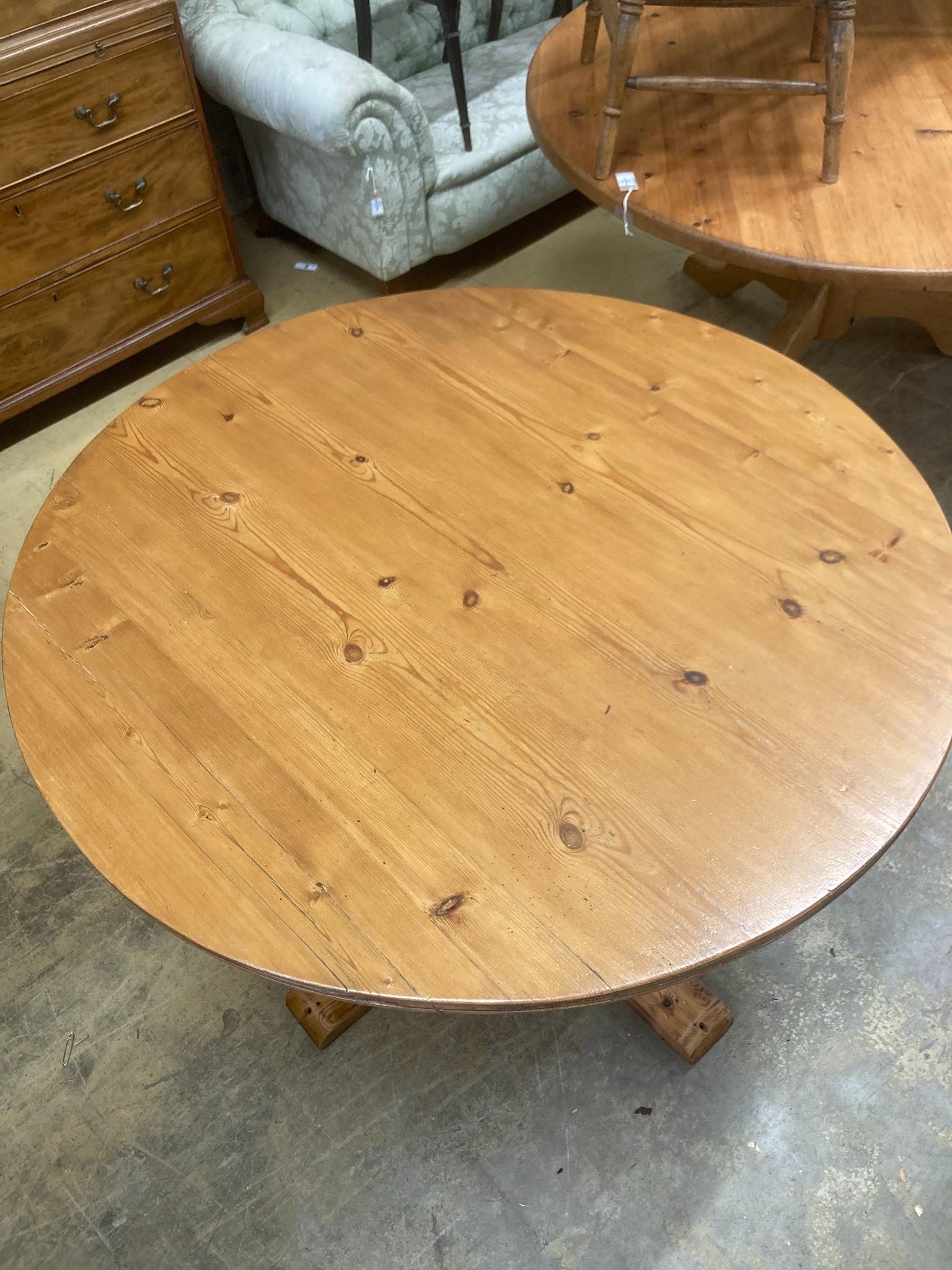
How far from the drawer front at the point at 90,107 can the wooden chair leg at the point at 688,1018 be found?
1.91 m

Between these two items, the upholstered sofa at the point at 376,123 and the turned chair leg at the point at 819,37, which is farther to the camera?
the upholstered sofa at the point at 376,123

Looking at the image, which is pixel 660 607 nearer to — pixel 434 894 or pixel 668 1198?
pixel 434 894

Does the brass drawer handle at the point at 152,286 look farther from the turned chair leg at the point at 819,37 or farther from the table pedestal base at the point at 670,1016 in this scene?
the table pedestal base at the point at 670,1016

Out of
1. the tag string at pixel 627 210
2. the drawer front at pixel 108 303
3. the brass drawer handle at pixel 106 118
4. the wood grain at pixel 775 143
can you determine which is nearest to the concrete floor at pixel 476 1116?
the wood grain at pixel 775 143

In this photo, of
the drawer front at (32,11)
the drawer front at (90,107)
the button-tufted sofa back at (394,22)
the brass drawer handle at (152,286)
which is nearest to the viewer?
the drawer front at (32,11)

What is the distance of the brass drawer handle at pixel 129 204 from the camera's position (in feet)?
6.88

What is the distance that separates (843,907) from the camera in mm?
1454

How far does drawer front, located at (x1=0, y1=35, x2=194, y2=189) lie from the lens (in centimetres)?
189

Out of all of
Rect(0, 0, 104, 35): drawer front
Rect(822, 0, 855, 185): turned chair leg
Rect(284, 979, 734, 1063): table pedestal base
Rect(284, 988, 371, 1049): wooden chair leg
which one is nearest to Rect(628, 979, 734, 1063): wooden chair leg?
Rect(284, 979, 734, 1063): table pedestal base

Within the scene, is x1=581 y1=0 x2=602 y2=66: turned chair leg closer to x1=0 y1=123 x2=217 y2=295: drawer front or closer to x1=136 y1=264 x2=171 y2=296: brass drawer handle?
x1=0 y1=123 x2=217 y2=295: drawer front

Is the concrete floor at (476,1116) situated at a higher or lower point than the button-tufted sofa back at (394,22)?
lower

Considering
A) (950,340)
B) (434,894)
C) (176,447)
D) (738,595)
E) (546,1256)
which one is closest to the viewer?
(434,894)

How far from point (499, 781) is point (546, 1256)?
65 centimetres

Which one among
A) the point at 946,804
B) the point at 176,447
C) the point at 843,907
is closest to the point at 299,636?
the point at 176,447
